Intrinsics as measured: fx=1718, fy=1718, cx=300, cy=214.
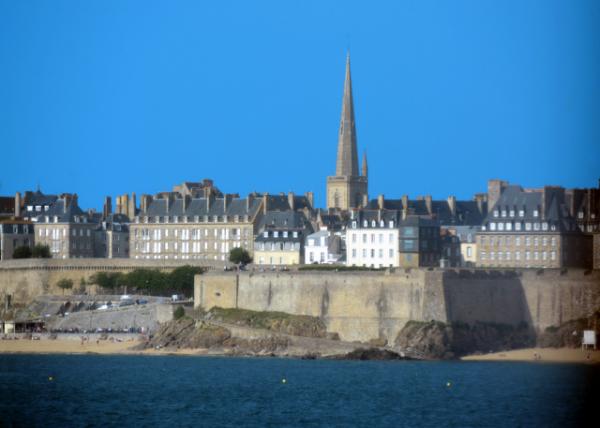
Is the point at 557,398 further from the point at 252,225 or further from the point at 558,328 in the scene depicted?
the point at 252,225

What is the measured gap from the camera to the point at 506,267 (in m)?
79.8

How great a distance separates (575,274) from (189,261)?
85.5 feet

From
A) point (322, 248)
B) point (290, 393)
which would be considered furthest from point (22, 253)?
point (290, 393)

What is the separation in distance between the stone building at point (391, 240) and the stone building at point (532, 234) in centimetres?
354

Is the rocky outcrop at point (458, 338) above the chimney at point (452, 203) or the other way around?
the other way around

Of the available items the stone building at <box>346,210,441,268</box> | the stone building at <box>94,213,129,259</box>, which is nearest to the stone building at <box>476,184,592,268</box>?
the stone building at <box>346,210,441,268</box>

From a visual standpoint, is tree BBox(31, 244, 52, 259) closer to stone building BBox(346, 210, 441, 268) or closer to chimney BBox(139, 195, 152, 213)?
chimney BBox(139, 195, 152, 213)

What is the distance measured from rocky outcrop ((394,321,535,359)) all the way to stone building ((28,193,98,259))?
109ft

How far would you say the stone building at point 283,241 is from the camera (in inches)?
3553

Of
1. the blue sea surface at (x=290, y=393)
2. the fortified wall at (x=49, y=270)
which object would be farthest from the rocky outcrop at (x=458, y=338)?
the fortified wall at (x=49, y=270)

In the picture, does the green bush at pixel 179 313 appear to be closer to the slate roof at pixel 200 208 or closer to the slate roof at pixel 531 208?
the slate roof at pixel 531 208

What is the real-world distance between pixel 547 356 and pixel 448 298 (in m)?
4.84

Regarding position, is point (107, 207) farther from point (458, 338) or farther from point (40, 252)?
point (458, 338)

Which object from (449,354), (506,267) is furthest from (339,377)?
(506,267)
